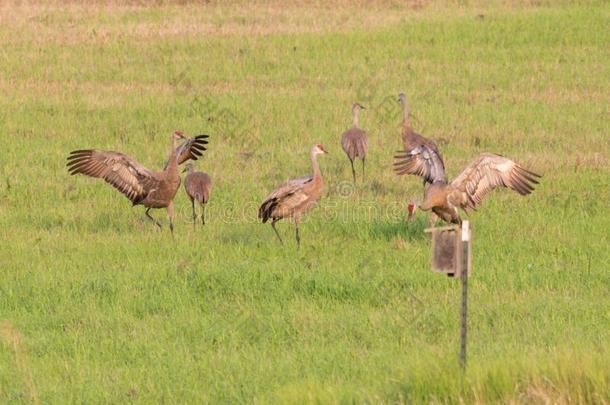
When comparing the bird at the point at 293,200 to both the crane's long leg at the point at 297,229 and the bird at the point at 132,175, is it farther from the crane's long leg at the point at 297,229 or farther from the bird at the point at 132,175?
the bird at the point at 132,175

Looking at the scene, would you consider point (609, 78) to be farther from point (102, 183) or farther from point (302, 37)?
point (102, 183)

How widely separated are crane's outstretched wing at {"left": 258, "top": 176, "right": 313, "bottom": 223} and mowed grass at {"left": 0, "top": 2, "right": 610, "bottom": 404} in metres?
0.36

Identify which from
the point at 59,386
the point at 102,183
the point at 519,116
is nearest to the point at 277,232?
the point at 102,183

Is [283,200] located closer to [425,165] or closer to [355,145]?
[425,165]

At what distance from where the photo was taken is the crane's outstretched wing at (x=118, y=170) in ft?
51.5

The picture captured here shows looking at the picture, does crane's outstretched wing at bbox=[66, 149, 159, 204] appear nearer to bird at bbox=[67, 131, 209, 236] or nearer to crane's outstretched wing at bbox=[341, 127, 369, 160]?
bird at bbox=[67, 131, 209, 236]

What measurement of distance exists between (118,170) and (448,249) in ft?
24.9

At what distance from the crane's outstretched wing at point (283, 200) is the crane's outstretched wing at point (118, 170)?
1504 millimetres

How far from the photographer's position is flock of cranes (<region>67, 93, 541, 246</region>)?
1474 centimetres

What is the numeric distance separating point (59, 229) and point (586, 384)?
836 centimetres

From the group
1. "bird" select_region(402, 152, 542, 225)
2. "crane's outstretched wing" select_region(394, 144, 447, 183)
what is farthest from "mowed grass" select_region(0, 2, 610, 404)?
"crane's outstretched wing" select_region(394, 144, 447, 183)

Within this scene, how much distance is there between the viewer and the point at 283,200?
15039 mm

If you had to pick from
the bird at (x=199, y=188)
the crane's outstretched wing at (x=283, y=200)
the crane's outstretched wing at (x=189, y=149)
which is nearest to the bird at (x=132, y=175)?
the bird at (x=199, y=188)

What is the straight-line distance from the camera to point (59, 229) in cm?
1590
